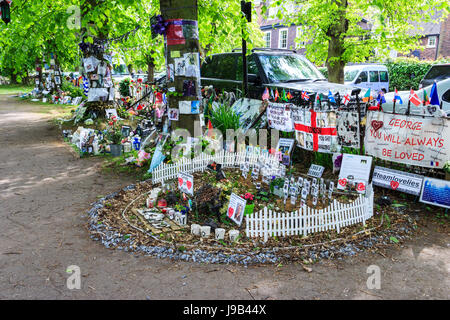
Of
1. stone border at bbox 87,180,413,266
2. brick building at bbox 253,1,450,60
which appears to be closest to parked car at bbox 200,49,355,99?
stone border at bbox 87,180,413,266

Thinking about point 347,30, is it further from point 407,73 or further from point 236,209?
point 407,73

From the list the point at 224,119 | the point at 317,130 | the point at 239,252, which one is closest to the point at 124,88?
the point at 224,119

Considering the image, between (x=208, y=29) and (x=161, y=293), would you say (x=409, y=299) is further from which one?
(x=208, y=29)

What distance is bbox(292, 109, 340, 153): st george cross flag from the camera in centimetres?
632

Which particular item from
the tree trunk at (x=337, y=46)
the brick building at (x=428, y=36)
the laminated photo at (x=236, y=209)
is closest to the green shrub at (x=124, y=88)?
the tree trunk at (x=337, y=46)

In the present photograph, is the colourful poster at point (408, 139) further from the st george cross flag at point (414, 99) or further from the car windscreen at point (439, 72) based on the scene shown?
the car windscreen at point (439, 72)

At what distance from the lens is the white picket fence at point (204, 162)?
6479 millimetres

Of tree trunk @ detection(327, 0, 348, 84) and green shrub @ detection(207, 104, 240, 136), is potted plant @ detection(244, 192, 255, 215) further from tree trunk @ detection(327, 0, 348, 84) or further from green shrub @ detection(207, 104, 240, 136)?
tree trunk @ detection(327, 0, 348, 84)

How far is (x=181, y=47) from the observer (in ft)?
21.6

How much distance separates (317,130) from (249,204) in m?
2.18

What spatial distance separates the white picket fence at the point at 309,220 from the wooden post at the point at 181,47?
285cm

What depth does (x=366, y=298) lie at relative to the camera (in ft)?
11.0

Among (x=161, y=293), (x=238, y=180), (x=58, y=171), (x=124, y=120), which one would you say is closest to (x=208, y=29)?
(x=238, y=180)
